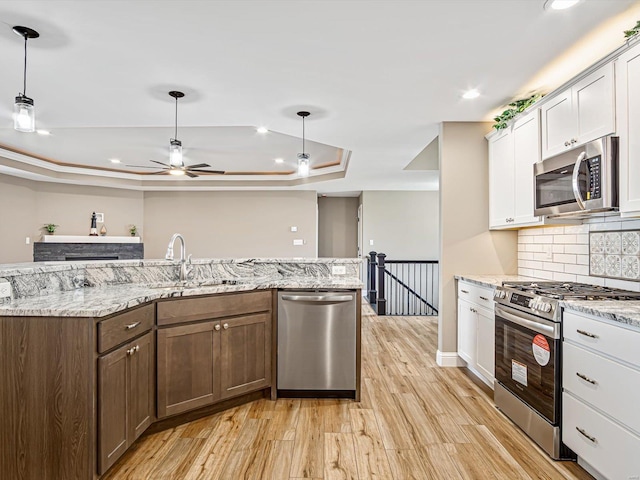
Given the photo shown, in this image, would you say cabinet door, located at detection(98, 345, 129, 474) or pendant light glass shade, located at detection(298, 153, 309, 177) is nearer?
cabinet door, located at detection(98, 345, 129, 474)

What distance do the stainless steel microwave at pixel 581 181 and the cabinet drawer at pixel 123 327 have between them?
8.73 feet

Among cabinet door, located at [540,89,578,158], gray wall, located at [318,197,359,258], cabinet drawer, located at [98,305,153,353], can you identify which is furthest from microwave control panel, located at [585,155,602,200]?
gray wall, located at [318,197,359,258]

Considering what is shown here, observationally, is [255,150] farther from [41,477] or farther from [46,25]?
[41,477]

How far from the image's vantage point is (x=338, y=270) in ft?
11.1

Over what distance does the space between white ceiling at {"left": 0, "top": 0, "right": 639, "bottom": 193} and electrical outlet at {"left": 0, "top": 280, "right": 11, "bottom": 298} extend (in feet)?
4.73

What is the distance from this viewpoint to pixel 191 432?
2459 millimetres

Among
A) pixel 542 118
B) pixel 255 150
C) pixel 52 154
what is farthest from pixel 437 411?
pixel 52 154

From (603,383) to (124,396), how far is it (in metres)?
2.34

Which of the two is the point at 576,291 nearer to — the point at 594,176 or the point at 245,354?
the point at 594,176

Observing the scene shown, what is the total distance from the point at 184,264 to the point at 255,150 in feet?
11.2

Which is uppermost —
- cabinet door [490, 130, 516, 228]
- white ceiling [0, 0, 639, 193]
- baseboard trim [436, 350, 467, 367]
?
white ceiling [0, 0, 639, 193]

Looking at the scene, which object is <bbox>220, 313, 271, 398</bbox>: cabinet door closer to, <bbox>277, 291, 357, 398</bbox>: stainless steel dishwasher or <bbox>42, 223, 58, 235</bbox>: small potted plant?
<bbox>277, 291, 357, 398</bbox>: stainless steel dishwasher

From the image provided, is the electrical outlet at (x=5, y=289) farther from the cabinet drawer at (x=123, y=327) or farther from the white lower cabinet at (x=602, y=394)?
the white lower cabinet at (x=602, y=394)

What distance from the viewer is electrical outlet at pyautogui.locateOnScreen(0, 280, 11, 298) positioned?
6.66 ft
